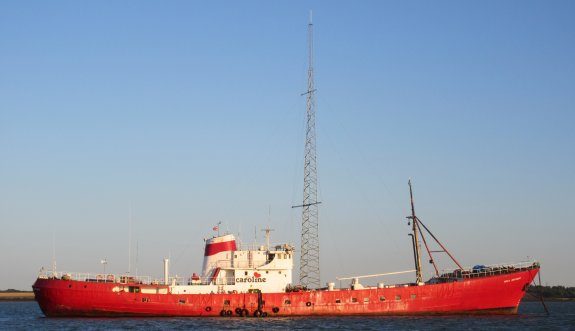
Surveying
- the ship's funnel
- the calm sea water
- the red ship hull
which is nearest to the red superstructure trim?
the ship's funnel

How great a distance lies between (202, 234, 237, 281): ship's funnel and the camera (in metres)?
58.7

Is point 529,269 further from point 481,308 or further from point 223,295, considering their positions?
point 223,295

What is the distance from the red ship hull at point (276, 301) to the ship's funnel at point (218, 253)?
3763 millimetres

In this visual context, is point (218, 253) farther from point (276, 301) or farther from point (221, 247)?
point (276, 301)

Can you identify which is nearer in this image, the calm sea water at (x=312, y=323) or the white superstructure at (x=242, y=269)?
the calm sea water at (x=312, y=323)

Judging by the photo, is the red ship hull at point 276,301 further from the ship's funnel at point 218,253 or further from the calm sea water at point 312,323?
the ship's funnel at point 218,253

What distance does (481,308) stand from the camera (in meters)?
56.8

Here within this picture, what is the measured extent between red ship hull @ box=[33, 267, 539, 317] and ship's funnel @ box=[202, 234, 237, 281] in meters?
3.76

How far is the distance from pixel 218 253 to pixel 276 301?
271 inches

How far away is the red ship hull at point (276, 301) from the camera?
54594mm

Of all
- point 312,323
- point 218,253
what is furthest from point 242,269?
point 312,323

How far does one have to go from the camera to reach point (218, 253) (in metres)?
59.0

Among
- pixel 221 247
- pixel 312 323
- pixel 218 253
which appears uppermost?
pixel 221 247

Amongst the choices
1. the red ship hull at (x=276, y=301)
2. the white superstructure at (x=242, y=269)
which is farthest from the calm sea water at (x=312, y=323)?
the white superstructure at (x=242, y=269)
